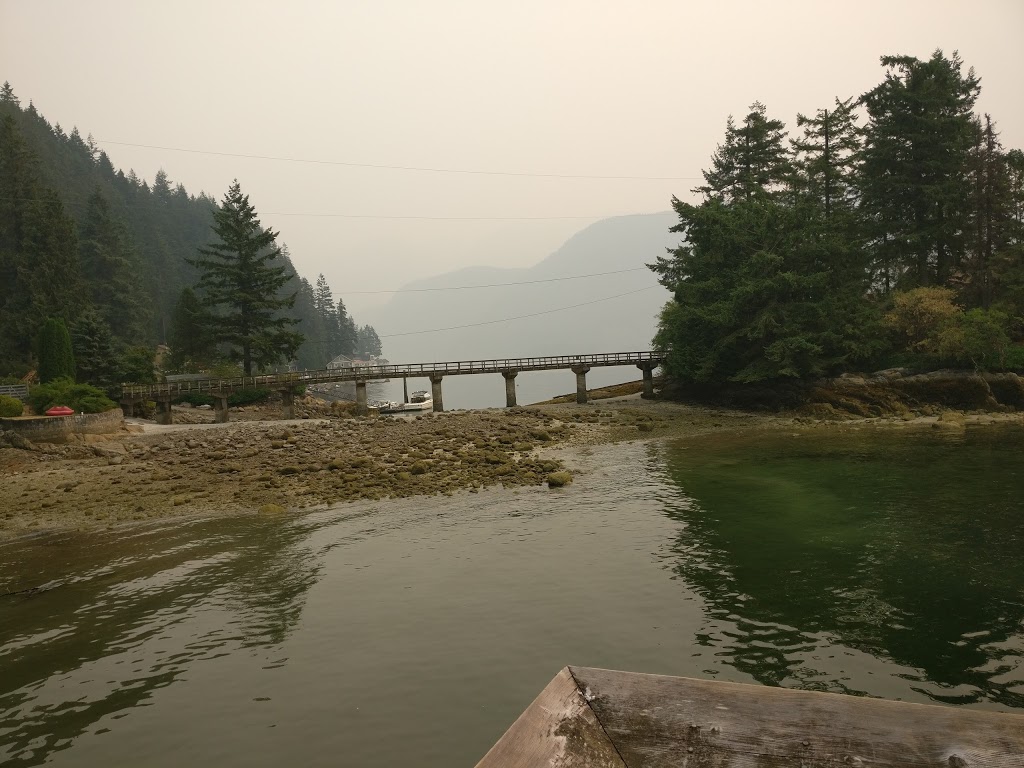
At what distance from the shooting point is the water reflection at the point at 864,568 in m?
9.88

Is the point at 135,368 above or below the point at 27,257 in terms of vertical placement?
below

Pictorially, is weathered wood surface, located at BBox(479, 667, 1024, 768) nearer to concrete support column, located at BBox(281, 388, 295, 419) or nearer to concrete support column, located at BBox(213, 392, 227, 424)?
concrete support column, located at BBox(213, 392, 227, 424)

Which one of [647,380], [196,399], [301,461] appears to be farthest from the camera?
[647,380]

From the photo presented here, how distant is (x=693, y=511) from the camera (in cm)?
1980

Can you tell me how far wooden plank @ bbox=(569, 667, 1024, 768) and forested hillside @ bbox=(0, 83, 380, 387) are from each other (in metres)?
54.6

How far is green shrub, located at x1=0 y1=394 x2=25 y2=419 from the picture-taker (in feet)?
104

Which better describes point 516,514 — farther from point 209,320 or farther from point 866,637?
point 209,320

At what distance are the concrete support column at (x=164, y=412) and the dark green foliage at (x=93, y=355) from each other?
4.25 m

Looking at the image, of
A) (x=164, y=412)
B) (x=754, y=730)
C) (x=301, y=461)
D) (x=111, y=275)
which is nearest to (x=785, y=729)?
(x=754, y=730)

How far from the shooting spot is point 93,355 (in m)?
48.4

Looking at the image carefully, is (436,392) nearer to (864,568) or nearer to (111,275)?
(864,568)

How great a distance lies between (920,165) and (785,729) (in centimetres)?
5407

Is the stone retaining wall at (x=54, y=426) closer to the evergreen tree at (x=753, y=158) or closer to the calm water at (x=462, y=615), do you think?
the calm water at (x=462, y=615)

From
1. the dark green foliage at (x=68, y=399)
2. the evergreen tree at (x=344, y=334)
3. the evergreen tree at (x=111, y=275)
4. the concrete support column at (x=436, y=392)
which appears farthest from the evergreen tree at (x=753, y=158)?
the evergreen tree at (x=344, y=334)
